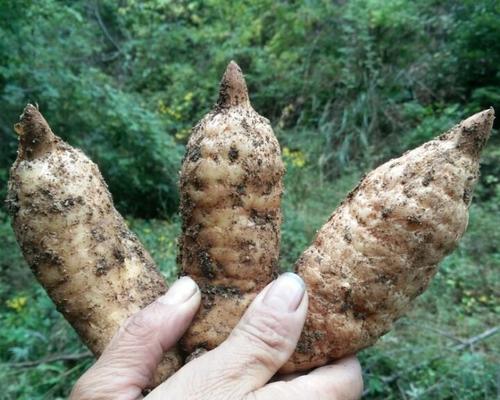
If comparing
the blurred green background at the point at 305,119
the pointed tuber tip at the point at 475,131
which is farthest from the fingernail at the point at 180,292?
the blurred green background at the point at 305,119

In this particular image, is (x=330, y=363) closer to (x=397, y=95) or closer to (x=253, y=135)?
(x=253, y=135)

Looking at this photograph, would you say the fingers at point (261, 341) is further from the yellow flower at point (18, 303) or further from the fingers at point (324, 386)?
the yellow flower at point (18, 303)

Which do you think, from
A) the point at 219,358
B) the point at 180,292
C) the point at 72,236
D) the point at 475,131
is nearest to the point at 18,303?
the point at 72,236

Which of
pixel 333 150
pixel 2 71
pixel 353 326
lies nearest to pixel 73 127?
pixel 2 71

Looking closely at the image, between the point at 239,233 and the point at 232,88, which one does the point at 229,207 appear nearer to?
the point at 239,233

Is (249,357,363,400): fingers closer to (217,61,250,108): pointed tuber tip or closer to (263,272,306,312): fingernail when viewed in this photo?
(263,272,306,312): fingernail
